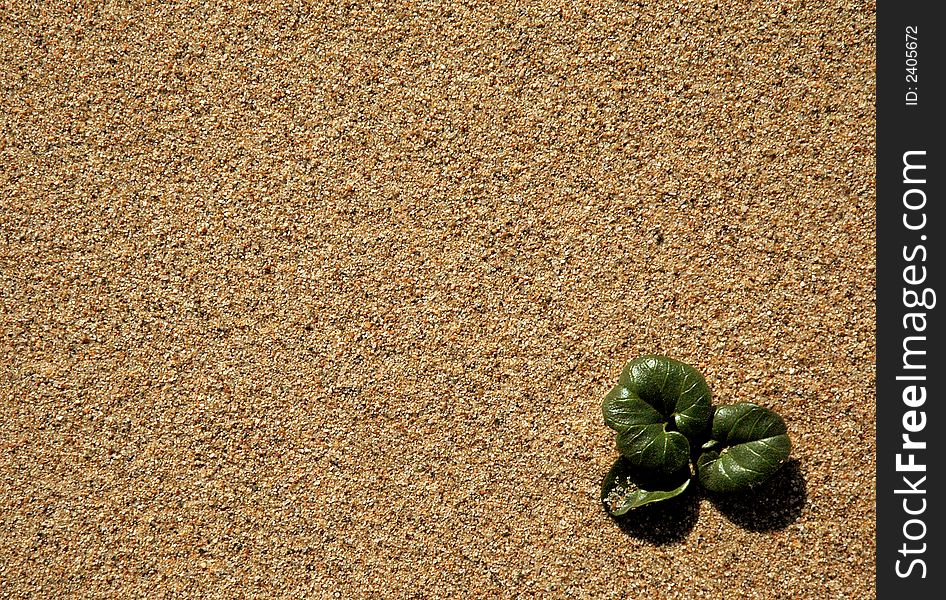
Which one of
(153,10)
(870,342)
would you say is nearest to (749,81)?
(870,342)

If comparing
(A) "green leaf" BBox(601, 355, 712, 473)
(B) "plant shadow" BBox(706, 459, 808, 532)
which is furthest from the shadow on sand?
(A) "green leaf" BBox(601, 355, 712, 473)

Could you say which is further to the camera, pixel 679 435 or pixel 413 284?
pixel 413 284

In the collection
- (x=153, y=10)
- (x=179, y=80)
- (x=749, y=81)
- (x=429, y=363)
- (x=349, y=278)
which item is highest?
(x=153, y=10)

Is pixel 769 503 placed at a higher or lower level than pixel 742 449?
lower

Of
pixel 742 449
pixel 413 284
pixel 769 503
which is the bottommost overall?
pixel 769 503

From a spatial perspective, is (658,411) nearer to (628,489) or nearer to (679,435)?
(679,435)

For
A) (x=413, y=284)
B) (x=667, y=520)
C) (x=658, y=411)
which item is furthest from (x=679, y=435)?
(x=413, y=284)

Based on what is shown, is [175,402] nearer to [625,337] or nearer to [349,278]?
[349,278]

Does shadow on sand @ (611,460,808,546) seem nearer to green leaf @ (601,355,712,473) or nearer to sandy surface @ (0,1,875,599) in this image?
sandy surface @ (0,1,875,599)
